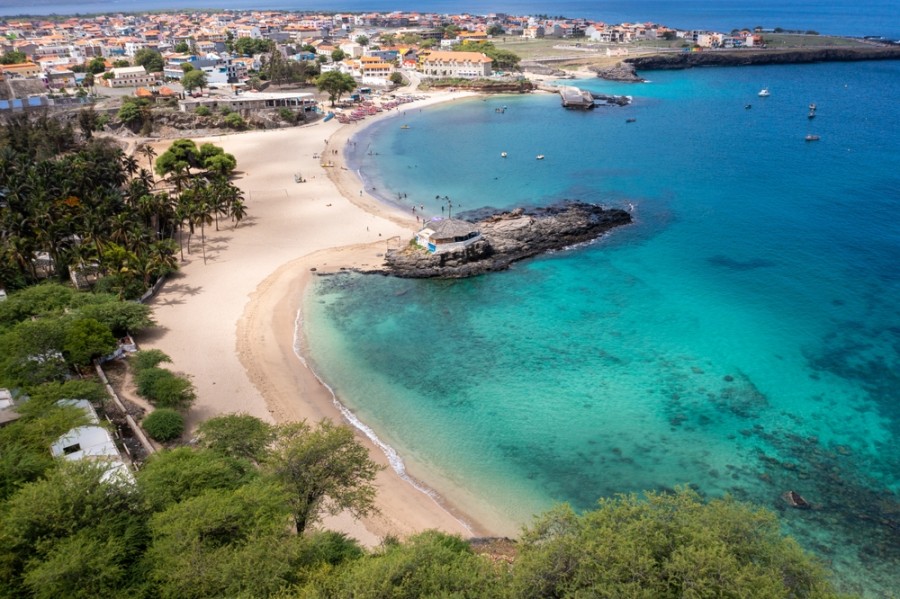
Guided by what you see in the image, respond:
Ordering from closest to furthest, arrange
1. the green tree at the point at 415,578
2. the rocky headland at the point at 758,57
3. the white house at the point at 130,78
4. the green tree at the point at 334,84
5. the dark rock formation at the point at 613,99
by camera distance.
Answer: the green tree at the point at 415,578 → the white house at the point at 130,78 → the green tree at the point at 334,84 → the dark rock formation at the point at 613,99 → the rocky headland at the point at 758,57

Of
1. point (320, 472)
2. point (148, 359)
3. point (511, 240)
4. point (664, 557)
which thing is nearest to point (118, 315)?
point (148, 359)

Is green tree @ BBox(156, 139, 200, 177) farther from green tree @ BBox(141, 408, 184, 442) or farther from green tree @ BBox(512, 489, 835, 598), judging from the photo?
green tree @ BBox(512, 489, 835, 598)

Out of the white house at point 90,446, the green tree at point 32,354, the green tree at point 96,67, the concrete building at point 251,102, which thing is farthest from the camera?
the green tree at point 96,67

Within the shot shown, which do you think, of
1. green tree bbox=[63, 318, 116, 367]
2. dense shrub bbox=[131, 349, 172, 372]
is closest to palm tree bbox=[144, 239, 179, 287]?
green tree bbox=[63, 318, 116, 367]

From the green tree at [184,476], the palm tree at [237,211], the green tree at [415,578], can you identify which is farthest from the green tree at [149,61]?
the green tree at [415,578]

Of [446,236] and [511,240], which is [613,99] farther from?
[446,236]

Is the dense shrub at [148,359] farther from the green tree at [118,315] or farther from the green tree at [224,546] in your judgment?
the green tree at [224,546]

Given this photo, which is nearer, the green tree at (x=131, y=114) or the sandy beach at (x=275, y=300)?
the sandy beach at (x=275, y=300)

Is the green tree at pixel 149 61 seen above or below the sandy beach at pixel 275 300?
above
